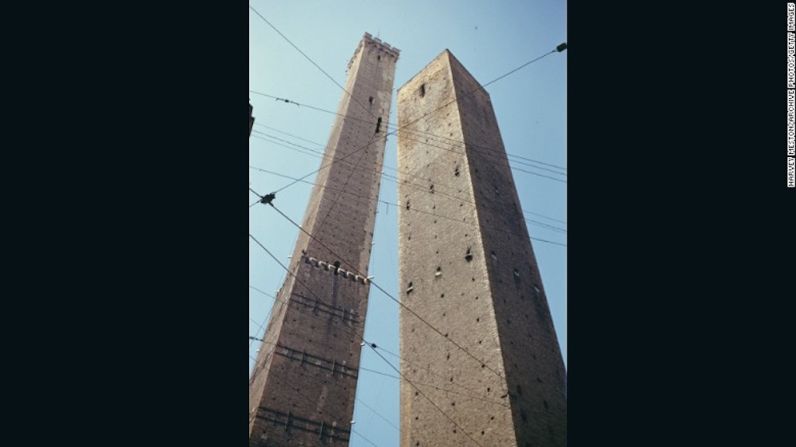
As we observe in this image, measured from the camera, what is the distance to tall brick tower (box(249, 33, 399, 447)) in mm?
12445

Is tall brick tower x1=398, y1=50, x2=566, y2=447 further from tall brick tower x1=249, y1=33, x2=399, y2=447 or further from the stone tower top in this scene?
the stone tower top

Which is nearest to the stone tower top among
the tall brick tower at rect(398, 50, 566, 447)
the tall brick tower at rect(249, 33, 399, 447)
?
the tall brick tower at rect(249, 33, 399, 447)

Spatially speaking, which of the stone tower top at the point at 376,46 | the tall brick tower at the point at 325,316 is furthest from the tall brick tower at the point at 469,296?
the stone tower top at the point at 376,46

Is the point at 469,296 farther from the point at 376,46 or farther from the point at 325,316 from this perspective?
the point at 376,46

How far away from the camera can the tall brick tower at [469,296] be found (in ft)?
23.7

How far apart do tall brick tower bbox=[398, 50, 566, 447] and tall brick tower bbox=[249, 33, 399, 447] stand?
242 centimetres

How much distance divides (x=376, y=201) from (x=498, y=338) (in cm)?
1335

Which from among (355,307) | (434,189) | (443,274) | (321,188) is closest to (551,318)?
(443,274)

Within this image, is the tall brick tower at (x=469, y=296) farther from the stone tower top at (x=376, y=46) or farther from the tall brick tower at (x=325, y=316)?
the stone tower top at (x=376, y=46)

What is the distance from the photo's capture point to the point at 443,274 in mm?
9250

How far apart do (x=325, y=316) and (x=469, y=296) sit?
23.6ft

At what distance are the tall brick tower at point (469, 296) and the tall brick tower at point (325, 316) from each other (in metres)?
2.42
